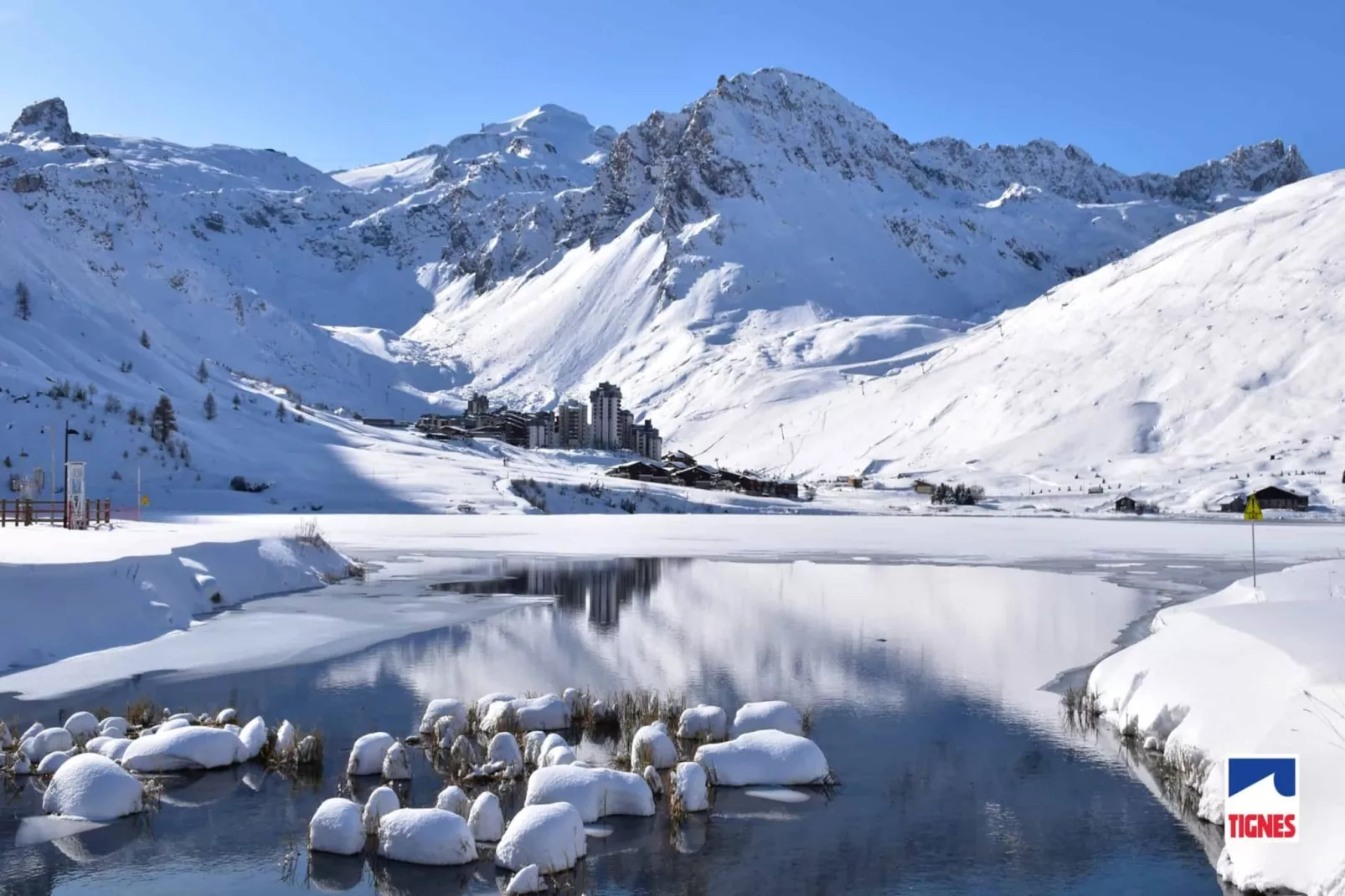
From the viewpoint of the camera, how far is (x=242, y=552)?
130 ft

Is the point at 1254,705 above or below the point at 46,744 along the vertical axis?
above

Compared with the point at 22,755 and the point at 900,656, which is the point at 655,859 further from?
the point at 900,656

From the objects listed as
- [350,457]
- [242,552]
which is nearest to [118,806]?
[242,552]

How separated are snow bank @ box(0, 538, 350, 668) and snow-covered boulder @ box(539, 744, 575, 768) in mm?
13804

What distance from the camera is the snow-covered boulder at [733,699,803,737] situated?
18.9m

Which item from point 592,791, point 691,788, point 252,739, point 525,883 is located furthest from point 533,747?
point 525,883

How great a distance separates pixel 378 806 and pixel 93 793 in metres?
3.98

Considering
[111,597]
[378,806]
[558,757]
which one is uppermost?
[111,597]

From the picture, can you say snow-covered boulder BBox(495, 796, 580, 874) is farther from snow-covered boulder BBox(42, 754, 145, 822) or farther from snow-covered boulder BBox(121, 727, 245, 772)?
snow-covered boulder BBox(121, 727, 245, 772)

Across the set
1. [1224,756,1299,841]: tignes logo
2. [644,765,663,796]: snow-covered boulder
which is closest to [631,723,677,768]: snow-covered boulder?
[644,765,663,796]: snow-covered boulder

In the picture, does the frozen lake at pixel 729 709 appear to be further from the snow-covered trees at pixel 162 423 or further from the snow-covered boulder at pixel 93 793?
the snow-covered trees at pixel 162 423

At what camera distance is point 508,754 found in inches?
674

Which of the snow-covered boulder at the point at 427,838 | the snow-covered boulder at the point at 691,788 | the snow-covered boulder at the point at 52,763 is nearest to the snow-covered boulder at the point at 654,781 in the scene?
the snow-covered boulder at the point at 691,788

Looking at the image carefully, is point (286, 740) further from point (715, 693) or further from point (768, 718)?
point (715, 693)
